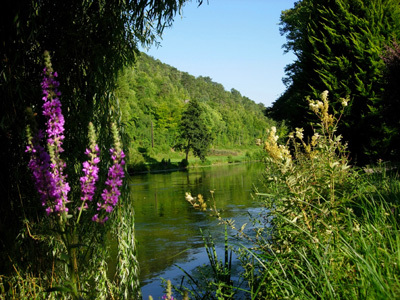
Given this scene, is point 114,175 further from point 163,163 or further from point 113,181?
point 163,163

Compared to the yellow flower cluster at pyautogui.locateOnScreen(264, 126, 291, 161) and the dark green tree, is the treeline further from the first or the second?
the dark green tree

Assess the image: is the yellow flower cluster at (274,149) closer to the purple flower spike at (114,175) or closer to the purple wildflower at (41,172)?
the purple flower spike at (114,175)

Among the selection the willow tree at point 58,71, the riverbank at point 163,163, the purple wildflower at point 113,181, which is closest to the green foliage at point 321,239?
the purple wildflower at point 113,181

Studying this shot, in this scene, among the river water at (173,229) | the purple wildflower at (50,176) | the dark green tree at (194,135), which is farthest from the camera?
the dark green tree at (194,135)

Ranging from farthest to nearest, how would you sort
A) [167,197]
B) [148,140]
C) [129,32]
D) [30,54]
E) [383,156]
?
[148,140] < [167,197] < [383,156] < [129,32] < [30,54]

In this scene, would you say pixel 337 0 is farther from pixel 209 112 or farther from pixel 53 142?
pixel 209 112

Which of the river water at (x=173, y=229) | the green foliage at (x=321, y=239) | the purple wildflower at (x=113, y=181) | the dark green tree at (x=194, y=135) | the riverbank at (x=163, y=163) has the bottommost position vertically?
the river water at (x=173, y=229)

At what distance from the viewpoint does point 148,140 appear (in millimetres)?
53469

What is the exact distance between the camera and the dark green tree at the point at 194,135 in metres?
43.5

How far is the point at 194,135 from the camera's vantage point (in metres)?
43.7

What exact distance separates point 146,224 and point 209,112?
228 feet

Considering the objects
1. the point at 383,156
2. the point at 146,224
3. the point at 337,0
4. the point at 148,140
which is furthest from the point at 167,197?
the point at 148,140

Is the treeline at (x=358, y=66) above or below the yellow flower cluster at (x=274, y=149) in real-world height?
above

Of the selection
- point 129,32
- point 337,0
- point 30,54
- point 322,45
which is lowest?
point 30,54
